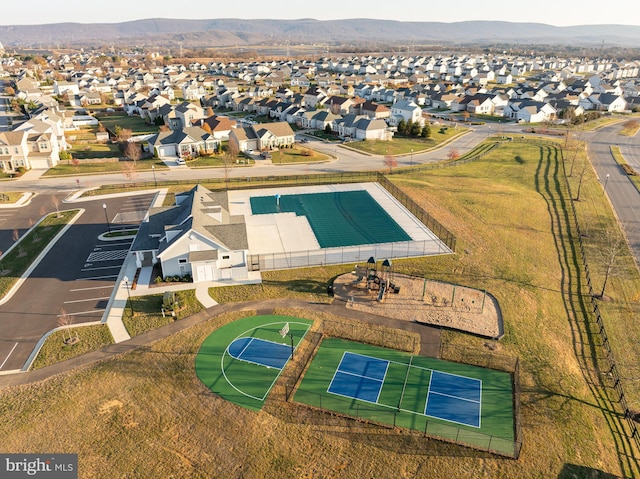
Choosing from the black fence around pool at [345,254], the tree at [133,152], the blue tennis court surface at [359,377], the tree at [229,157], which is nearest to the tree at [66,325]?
the black fence around pool at [345,254]

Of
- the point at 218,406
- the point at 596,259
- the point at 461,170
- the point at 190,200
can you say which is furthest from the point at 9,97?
the point at 596,259

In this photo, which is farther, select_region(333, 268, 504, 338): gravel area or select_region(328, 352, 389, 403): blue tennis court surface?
select_region(333, 268, 504, 338): gravel area

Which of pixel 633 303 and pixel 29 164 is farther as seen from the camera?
pixel 29 164

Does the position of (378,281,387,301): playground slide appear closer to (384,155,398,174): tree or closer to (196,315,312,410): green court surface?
(196,315,312,410): green court surface

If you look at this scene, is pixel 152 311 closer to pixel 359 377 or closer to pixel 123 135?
pixel 359 377

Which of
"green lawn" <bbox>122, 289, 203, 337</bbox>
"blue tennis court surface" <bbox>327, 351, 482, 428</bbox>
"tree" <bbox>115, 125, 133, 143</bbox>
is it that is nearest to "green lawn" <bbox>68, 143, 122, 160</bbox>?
"tree" <bbox>115, 125, 133, 143</bbox>

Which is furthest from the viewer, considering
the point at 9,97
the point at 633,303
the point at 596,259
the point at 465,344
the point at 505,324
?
the point at 9,97

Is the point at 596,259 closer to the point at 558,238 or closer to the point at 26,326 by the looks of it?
the point at 558,238
